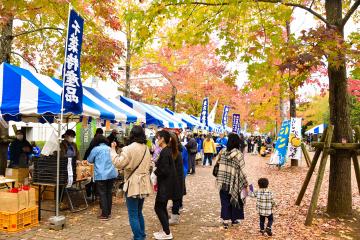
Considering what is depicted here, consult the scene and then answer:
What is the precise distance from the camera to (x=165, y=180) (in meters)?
5.43

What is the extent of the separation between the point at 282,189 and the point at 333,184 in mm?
4093

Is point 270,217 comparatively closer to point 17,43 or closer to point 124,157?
point 124,157

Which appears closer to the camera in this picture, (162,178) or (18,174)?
(162,178)

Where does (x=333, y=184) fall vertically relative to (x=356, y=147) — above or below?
below

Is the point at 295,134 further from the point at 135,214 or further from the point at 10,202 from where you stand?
the point at 10,202

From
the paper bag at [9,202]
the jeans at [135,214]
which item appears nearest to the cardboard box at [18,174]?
the paper bag at [9,202]

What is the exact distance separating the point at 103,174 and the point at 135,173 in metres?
2.03

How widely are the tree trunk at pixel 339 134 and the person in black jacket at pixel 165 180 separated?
3753 mm

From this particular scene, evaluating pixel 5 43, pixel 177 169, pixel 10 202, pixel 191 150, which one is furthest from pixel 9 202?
pixel 191 150

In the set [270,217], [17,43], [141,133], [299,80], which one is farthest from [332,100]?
[17,43]

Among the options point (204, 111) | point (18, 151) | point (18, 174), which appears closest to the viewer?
point (18, 174)

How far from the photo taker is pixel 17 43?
13.0 m

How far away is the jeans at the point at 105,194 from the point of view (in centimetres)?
693

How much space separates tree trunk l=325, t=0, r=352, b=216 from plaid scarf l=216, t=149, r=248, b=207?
2.30 meters
